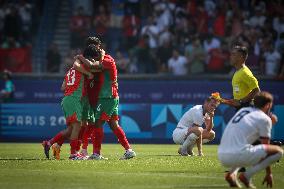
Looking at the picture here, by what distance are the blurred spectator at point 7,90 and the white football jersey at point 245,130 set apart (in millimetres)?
17815

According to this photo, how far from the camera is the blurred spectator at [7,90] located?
29.8m

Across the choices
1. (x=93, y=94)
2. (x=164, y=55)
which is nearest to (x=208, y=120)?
(x=93, y=94)

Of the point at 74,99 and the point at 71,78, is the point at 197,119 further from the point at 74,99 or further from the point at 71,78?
the point at 71,78

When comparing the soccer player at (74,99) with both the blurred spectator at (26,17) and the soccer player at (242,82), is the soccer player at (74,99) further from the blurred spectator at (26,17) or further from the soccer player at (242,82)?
the blurred spectator at (26,17)

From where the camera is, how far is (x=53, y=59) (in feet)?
103

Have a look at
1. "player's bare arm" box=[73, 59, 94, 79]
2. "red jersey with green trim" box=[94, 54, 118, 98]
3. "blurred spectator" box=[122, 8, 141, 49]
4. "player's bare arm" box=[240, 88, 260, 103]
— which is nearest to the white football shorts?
"player's bare arm" box=[240, 88, 260, 103]

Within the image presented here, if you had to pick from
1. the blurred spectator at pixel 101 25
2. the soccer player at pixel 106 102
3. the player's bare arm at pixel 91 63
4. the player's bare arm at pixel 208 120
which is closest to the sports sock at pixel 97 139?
the soccer player at pixel 106 102

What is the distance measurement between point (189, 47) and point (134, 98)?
105 inches

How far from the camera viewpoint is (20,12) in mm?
33594

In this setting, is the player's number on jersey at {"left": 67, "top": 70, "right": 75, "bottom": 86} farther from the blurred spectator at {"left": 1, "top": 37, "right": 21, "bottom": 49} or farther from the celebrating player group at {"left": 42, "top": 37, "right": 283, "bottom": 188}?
the blurred spectator at {"left": 1, "top": 37, "right": 21, "bottom": 49}

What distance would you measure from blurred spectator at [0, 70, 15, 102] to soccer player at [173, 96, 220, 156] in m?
10.8

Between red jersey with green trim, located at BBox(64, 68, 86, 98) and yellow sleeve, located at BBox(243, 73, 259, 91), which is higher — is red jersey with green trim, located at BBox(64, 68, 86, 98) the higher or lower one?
the lower one

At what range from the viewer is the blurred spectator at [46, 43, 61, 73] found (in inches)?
1238

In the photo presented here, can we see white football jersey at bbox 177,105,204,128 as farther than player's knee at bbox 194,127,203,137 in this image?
Yes
